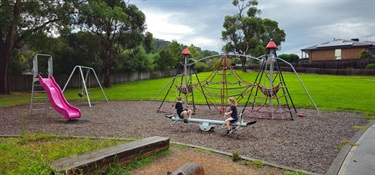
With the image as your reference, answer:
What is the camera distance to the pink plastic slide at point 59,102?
34.1 ft

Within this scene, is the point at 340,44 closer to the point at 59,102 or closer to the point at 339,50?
the point at 339,50

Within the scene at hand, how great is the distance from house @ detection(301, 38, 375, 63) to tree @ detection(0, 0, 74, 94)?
1530 inches

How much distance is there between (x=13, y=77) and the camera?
2919cm

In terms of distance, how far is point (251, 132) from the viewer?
27.8 feet

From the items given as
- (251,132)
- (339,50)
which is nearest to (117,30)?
(251,132)

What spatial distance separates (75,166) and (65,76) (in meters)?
30.6

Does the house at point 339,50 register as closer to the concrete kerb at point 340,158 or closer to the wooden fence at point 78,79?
the wooden fence at point 78,79

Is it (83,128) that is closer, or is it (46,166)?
(46,166)

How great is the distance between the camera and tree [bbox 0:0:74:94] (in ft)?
69.1

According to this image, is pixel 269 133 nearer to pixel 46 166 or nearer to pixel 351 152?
pixel 351 152

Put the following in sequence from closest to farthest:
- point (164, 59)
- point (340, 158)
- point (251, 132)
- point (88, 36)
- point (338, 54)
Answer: point (340, 158), point (251, 132), point (88, 36), point (164, 59), point (338, 54)

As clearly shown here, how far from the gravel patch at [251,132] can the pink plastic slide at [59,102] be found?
1.08 ft

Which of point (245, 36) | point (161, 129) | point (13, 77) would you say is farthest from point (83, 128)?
point (245, 36)

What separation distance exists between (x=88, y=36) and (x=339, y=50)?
37319mm
